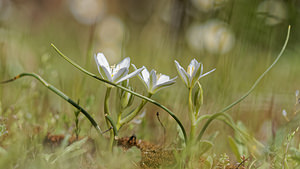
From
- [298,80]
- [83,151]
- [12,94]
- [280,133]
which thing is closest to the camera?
[83,151]

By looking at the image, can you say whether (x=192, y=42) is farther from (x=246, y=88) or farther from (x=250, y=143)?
(x=250, y=143)

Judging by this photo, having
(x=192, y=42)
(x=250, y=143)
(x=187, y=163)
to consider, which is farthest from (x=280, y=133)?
(x=192, y=42)

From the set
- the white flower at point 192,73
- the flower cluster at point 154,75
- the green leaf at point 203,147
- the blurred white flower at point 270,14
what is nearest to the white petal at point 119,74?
the flower cluster at point 154,75

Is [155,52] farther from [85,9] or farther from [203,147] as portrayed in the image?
[85,9]

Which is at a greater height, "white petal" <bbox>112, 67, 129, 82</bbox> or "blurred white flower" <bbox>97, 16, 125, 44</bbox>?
"blurred white flower" <bbox>97, 16, 125, 44</bbox>

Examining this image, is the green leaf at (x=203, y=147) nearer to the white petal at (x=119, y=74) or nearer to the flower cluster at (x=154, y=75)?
the flower cluster at (x=154, y=75)

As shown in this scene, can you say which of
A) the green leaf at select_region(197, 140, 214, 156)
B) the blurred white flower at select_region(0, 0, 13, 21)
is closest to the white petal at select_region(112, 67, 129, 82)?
the green leaf at select_region(197, 140, 214, 156)

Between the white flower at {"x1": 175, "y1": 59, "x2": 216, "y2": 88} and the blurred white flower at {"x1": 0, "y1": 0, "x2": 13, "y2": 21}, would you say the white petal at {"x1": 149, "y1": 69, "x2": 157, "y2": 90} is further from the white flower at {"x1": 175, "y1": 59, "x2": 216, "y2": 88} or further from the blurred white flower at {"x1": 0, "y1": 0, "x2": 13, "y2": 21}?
the blurred white flower at {"x1": 0, "y1": 0, "x2": 13, "y2": 21}
